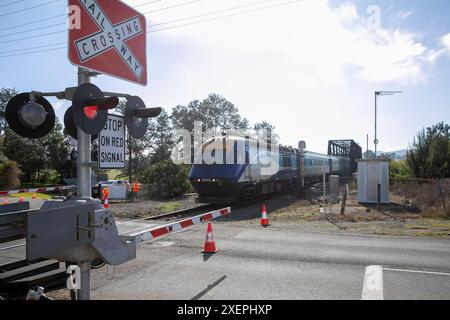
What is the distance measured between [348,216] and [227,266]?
8042 mm

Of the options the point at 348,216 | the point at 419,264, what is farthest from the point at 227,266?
the point at 348,216

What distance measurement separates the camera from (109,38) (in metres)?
3.75

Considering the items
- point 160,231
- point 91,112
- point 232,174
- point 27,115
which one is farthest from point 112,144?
point 232,174

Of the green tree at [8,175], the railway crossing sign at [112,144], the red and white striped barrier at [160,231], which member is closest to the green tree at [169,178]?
the green tree at [8,175]

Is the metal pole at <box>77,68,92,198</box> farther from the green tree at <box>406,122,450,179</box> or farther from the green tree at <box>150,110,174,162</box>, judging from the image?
the green tree at <box>150,110,174,162</box>

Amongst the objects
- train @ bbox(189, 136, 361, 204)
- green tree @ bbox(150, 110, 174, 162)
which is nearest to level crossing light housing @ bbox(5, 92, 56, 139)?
train @ bbox(189, 136, 361, 204)

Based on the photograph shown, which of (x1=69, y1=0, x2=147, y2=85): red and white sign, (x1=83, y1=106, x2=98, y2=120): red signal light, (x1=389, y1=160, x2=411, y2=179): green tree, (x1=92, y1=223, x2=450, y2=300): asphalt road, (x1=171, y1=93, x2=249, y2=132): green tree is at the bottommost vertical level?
(x1=92, y1=223, x2=450, y2=300): asphalt road

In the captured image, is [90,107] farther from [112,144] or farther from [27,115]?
[27,115]

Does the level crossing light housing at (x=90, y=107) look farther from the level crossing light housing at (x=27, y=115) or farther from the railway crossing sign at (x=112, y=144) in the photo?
the level crossing light housing at (x=27, y=115)

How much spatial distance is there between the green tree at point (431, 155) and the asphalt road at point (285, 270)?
17.5 metres

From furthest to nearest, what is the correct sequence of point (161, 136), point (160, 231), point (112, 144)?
1. point (161, 136)
2. point (160, 231)
3. point (112, 144)

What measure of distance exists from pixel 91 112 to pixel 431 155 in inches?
1004

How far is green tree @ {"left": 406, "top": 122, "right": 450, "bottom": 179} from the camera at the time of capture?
79.9 feet

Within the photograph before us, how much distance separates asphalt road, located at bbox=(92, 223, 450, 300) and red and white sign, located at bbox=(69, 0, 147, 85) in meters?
3.15
